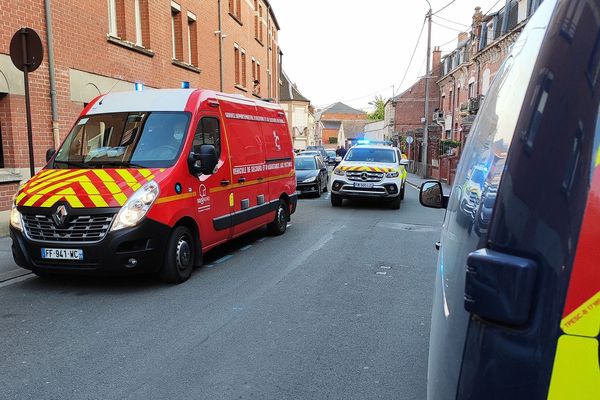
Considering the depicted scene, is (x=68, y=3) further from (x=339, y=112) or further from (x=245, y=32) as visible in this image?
(x=339, y=112)

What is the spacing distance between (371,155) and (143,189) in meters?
10.0

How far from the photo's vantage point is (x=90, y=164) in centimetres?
598

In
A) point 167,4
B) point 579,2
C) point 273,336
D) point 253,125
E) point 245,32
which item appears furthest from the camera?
point 245,32

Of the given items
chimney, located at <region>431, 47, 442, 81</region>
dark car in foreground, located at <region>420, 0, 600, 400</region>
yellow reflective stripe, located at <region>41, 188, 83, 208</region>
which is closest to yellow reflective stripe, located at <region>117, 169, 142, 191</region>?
yellow reflective stripe, located at <region>41, 188, 83, 208</region>

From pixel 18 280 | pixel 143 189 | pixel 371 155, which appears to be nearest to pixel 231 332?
pixel 143 189

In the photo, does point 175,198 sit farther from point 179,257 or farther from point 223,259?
point 223,259

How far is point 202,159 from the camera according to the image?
237 inches

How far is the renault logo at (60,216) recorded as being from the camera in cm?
521

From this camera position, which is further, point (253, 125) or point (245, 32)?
point (245, 32)

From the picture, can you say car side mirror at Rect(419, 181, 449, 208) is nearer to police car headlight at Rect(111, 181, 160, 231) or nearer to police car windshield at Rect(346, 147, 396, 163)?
police car headlight at Rect(111, 181, 160, 231)

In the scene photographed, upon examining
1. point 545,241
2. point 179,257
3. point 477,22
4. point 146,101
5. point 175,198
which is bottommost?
point 179,257

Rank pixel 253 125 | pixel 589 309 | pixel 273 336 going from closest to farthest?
pixel 589 309
pixel 273 336
pixel 253 125

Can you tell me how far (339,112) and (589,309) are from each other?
460ft

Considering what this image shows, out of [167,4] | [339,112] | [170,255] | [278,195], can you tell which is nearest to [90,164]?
[170,255]
